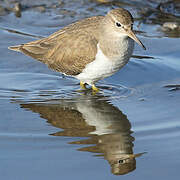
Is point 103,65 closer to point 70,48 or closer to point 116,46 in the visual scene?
point 116,46

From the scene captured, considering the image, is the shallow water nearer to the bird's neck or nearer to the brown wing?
the brown wing

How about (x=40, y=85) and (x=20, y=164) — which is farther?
(x=40, y=85)

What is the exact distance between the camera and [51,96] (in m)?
6.66

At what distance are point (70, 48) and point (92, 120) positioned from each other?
1411 millimetres

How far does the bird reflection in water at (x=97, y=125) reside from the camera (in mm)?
4922

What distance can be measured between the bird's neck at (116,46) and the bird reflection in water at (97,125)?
26.7 inches

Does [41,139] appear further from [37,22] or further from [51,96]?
[37,22]

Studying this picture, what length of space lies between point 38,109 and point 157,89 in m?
1.84

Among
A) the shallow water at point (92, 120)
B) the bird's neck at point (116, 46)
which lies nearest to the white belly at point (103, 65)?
the bird's neck at point (116, 46)

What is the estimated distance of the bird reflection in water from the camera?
492cm

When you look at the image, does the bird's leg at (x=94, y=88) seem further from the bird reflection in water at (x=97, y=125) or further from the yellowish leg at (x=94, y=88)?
the bird reflection in water at (x=97, y=125)

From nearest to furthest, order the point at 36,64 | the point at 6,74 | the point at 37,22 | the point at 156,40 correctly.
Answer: the point at 6,74 < the point at 36,64 < the point at 156,40 < the point at 37,22

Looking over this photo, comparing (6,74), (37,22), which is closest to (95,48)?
(6,74)

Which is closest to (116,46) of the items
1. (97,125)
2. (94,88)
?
(94,88)
